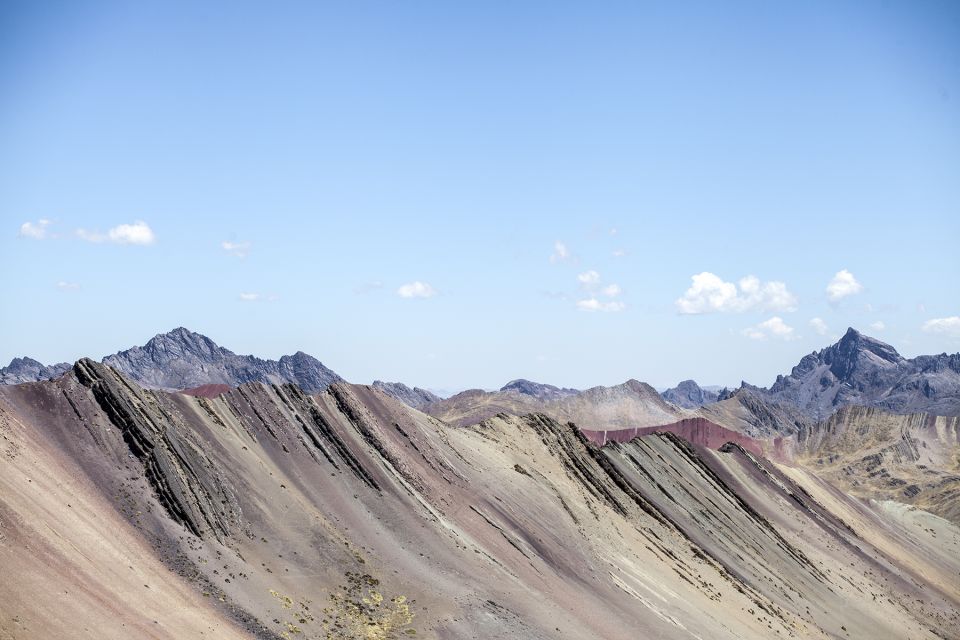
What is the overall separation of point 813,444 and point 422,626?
151 metres

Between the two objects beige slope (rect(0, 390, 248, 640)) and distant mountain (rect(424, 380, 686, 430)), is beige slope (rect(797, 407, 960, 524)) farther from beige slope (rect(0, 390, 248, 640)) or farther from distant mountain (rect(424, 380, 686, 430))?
beige slope (rect(0, 390, 248, 640))

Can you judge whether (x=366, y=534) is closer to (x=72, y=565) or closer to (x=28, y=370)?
(x=72, y=565)

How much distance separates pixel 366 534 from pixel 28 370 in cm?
17106

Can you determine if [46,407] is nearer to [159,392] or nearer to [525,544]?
[159,392]

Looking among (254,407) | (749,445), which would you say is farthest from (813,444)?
(254,407)

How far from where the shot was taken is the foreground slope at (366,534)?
3434 centimetres

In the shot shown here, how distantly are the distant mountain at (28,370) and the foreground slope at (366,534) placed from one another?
5665 inches

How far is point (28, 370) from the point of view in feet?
631

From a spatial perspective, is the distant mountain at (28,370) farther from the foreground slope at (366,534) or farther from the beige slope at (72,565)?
the beige slope at (72,565)

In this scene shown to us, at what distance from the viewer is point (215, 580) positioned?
1457 inches

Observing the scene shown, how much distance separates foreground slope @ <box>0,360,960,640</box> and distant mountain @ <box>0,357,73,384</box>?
472ft

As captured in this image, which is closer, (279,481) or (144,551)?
(144,551)

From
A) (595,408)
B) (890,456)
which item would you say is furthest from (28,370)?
(890,456)

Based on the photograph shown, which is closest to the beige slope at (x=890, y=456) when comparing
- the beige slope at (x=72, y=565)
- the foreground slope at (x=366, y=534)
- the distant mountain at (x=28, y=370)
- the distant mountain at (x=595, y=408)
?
the distant mountain at (x=595, y=408)
